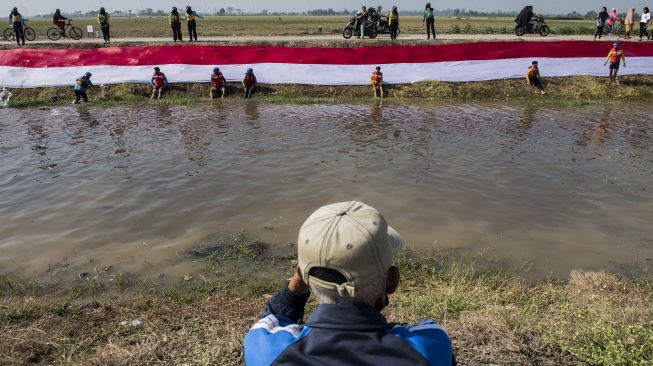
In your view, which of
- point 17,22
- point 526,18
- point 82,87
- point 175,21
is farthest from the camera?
point 526,18

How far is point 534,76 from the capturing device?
19312mm

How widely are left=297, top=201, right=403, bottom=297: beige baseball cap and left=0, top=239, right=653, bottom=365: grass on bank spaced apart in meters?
2.13

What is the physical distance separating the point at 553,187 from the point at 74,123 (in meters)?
14.0

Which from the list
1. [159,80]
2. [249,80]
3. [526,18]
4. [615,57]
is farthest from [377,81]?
[526,18]

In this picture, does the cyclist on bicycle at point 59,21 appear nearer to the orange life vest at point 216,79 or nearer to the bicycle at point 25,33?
the bicycle at point 25,33

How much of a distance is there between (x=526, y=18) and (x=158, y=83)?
70.0ft

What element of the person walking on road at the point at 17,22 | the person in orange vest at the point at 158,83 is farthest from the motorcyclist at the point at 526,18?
the person walking on road at the point at 17,22

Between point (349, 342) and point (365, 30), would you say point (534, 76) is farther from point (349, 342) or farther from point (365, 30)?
point (349, 342)

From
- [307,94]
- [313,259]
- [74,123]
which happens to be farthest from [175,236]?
[307,94]

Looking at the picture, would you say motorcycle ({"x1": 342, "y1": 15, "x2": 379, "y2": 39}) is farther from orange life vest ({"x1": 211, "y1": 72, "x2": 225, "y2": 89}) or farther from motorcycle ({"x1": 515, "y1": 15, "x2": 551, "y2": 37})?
orange life vest ({"x1": 211, "y1": 72, "x2": 225, "y2": 89})

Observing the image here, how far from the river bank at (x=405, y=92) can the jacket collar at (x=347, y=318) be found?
17.1 metres

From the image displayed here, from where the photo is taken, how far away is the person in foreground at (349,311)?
5.46 feet

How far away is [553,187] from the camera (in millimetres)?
8797

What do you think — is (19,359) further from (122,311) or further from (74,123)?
(74,123)
